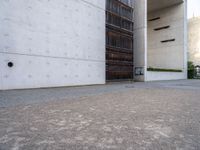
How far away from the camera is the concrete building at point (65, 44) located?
9.18 metres

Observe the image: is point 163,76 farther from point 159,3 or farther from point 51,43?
point 51,43

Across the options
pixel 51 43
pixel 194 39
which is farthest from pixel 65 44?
pixel 194 39

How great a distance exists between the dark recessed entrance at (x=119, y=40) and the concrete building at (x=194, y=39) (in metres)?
26.3

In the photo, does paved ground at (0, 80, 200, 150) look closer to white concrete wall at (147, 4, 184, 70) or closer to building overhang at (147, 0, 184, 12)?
white concrete wall at (147, 4, 184, 70)

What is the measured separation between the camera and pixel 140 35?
748 inches

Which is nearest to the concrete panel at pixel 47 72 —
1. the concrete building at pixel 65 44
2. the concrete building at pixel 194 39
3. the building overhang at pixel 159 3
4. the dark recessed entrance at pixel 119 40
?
the concrete building at pixel 65 44

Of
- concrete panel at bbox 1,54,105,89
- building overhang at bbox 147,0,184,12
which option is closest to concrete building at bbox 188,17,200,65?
building overhang at bbox 147,0,184,12

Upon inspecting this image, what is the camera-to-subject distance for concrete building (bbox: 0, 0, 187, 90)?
9180mm

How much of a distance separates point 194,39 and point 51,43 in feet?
123

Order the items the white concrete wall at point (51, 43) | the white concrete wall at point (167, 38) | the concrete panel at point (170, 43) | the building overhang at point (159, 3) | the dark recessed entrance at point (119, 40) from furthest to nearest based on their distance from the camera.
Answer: the white concrete wall at point (167, 38) → the building overhang at point (159, 3) → the concrete panel at point (170, 43) → the dark recessed entrance at point (119, 40) → the white concrete wall at point (51, 43)

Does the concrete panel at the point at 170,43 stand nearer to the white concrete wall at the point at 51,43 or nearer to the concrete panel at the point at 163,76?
the concrete panel at the point at 163,76

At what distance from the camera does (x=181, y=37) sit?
24.9 m

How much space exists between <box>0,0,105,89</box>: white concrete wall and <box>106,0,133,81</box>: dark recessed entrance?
42.1 inches

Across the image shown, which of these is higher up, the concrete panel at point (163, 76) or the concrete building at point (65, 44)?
the concrete building at point (65, 44)
